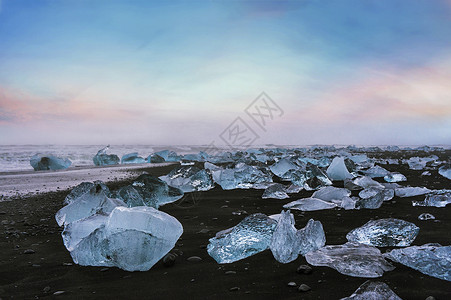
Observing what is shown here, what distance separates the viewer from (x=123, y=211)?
1.74m

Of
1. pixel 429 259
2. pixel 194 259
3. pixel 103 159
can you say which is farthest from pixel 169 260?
pixel 103 159

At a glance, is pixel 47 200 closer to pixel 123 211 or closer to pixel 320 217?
pixel 123 211

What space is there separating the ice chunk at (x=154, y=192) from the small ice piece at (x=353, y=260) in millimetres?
1880

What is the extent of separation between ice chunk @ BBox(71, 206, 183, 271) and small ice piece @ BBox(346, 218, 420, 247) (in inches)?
44.6

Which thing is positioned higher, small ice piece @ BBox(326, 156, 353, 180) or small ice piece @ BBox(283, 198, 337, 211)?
small ice piece @ BBox(326, 156, 353, 180)

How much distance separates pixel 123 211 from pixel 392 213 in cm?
223

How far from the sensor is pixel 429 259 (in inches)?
56.7

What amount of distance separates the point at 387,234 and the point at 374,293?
0.82m

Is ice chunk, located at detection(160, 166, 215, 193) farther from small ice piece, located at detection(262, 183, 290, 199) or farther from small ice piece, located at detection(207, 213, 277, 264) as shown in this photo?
small ice piece, located at detection(207, 213, 277, 264)

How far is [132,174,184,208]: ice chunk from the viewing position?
10.2 feet

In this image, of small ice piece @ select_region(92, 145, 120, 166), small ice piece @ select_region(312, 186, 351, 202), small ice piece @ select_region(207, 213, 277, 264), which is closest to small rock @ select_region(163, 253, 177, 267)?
small ice piece @ select_region(207, 213, 277, 264)

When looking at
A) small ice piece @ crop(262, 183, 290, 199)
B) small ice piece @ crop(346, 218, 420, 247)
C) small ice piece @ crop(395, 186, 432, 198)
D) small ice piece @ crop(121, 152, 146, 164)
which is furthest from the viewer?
small ice piece @ crop(121, 152, 146, 164)

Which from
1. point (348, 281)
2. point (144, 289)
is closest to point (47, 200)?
point (144, 289)

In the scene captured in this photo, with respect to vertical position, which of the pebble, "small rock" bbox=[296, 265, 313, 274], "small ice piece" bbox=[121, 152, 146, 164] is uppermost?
"small rock" bbox=[296, 265, 313, 274]
